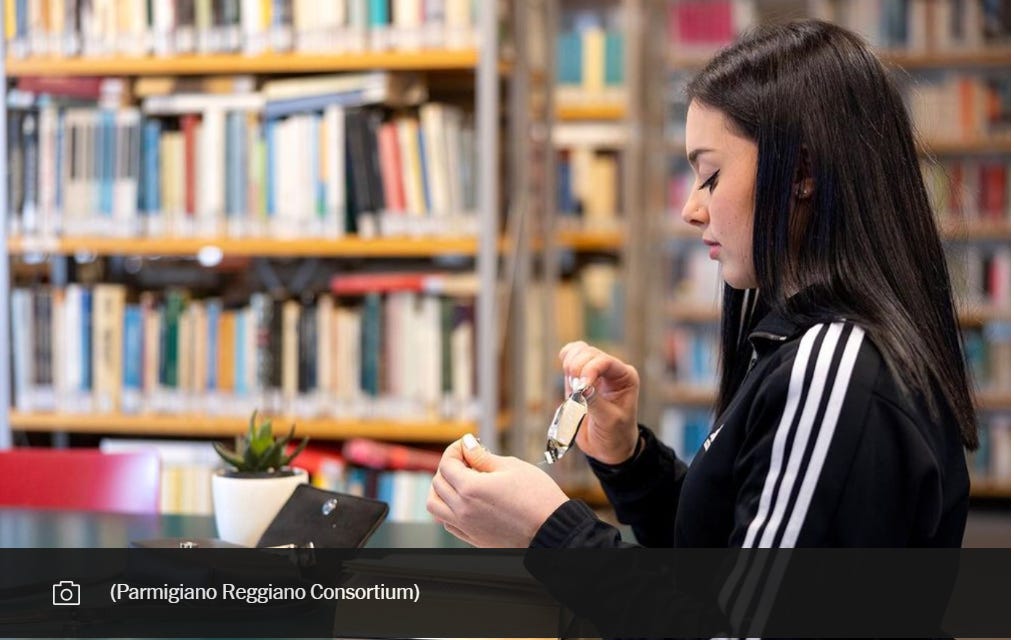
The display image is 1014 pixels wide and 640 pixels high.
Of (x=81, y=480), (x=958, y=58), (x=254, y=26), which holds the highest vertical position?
(x=958, y=58)

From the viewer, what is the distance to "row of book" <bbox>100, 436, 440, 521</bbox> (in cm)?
289

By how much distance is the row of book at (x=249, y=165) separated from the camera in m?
2.90

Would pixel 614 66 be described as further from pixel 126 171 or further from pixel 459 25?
pixel 126 171

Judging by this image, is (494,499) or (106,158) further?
(106,158)

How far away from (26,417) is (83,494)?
3.46 feet

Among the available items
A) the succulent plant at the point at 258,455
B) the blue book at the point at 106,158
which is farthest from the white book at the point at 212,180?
the succulent plant at the point at 258,455

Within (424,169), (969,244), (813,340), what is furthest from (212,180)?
(969,244)

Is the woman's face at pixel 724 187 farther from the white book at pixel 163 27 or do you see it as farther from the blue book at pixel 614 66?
the blue book at pixel 614 66

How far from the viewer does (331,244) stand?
9.55 ft

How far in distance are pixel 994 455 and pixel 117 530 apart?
14.6 ft

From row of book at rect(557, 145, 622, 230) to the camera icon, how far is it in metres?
3.36

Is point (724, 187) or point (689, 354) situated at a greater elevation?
point (724, 187)

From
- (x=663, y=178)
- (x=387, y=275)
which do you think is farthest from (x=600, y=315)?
(x=387, y=275)

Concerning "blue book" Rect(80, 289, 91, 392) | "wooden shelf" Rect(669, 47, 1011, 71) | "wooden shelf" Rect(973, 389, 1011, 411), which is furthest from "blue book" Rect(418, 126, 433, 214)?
"wooden shelf" Rect(973, 389, 1011, 411)
